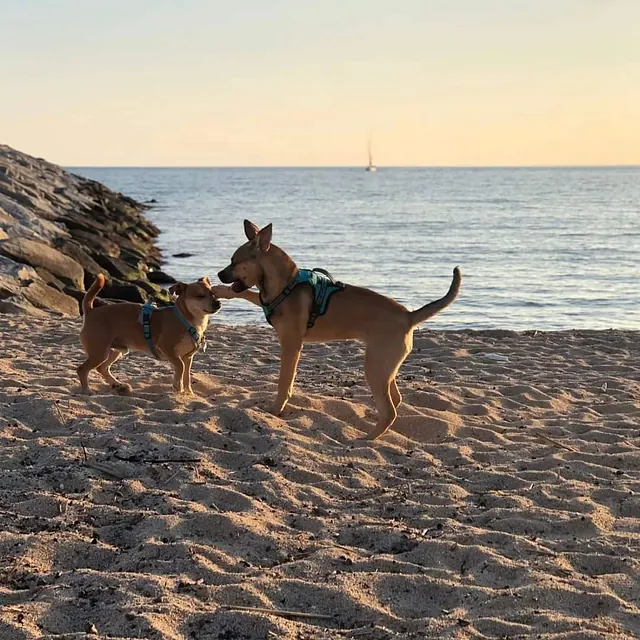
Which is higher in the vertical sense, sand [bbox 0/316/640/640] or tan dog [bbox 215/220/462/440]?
tan dog [bbox 215/220/462/440]

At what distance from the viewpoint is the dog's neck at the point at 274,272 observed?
6.58 meters

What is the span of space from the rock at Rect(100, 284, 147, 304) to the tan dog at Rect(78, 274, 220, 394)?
7.12 m

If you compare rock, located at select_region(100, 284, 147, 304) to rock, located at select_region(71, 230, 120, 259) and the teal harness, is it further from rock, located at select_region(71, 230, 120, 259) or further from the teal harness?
the teal harness

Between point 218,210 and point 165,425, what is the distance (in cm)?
5003

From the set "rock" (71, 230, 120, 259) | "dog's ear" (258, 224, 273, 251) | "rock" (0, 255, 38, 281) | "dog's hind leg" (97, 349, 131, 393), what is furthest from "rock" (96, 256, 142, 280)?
"dog's ear" (258, 224, 273, 251)

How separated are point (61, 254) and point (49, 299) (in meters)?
2.53

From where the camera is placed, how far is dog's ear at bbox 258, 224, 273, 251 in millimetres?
6461

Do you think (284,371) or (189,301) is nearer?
(284,371)

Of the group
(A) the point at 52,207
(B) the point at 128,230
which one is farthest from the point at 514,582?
(B) the point at 128,230

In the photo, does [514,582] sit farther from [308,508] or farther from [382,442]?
[382,442]

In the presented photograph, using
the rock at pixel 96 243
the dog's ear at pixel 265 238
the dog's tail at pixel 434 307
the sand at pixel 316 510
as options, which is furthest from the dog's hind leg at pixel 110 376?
the rock at pixel 96 243

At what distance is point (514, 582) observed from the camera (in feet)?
13.3

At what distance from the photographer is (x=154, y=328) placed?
718cm

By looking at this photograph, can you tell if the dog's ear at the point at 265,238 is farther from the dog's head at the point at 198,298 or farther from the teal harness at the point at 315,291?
the dog's head at the point at 198,298
